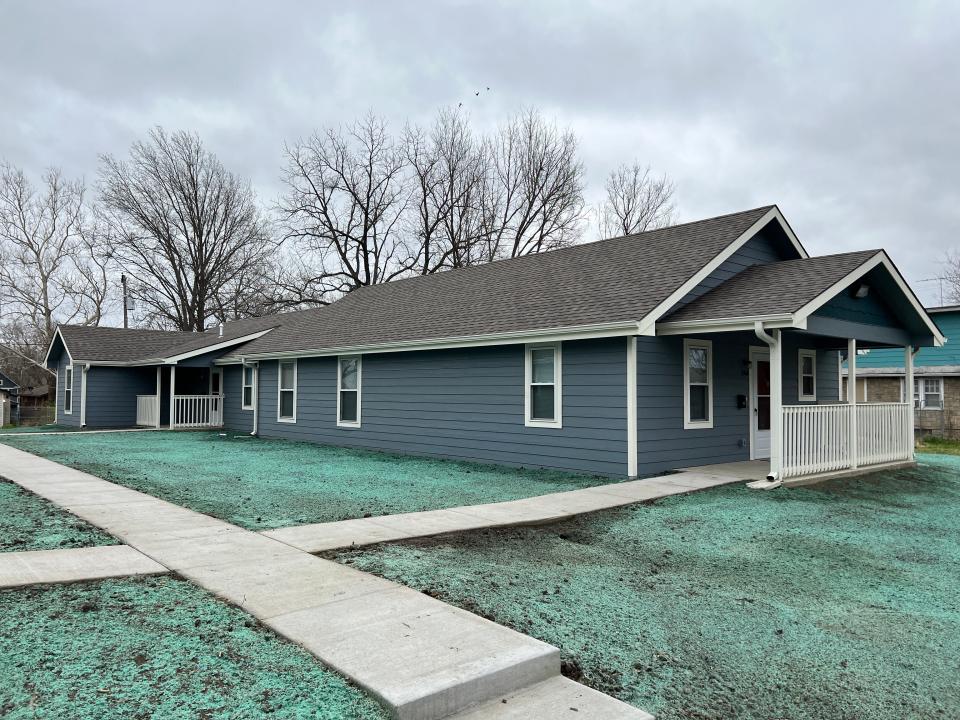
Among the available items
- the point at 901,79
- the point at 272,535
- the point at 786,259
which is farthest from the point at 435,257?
the point at 272,535

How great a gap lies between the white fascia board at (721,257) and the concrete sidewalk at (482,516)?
2329mm

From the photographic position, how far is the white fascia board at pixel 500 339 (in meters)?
9.82

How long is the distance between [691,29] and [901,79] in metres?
9.79

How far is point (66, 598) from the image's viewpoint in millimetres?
4219

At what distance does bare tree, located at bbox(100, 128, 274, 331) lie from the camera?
35125 millimetres

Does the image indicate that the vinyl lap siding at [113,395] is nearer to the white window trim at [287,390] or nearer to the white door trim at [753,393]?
the white window trim at [287,390]

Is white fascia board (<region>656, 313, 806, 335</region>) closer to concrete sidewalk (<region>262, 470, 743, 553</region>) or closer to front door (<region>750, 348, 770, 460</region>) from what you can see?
concrete sidewalk (<region>262, 470, 743, 553</region>)

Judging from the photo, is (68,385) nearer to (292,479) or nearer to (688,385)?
(292,479)

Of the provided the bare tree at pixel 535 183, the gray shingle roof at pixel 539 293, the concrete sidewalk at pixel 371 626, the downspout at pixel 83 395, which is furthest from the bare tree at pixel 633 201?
the concrete sidewalk at pixel 371 626

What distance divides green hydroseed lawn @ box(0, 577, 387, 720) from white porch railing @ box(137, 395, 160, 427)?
18979 millimetres

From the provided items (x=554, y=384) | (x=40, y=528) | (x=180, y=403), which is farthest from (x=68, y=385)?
(x=40, y=528)

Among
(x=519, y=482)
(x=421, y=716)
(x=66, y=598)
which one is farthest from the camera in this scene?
(x=519, y=482)

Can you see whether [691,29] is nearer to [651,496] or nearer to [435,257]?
[651,496]

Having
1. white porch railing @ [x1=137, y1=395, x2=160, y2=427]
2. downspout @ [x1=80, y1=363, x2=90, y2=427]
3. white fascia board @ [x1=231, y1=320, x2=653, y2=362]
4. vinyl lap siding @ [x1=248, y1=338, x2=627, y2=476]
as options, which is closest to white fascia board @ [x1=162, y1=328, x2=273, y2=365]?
white porch railing @ [x1=137, y1=395, x2=160, y2=427]
